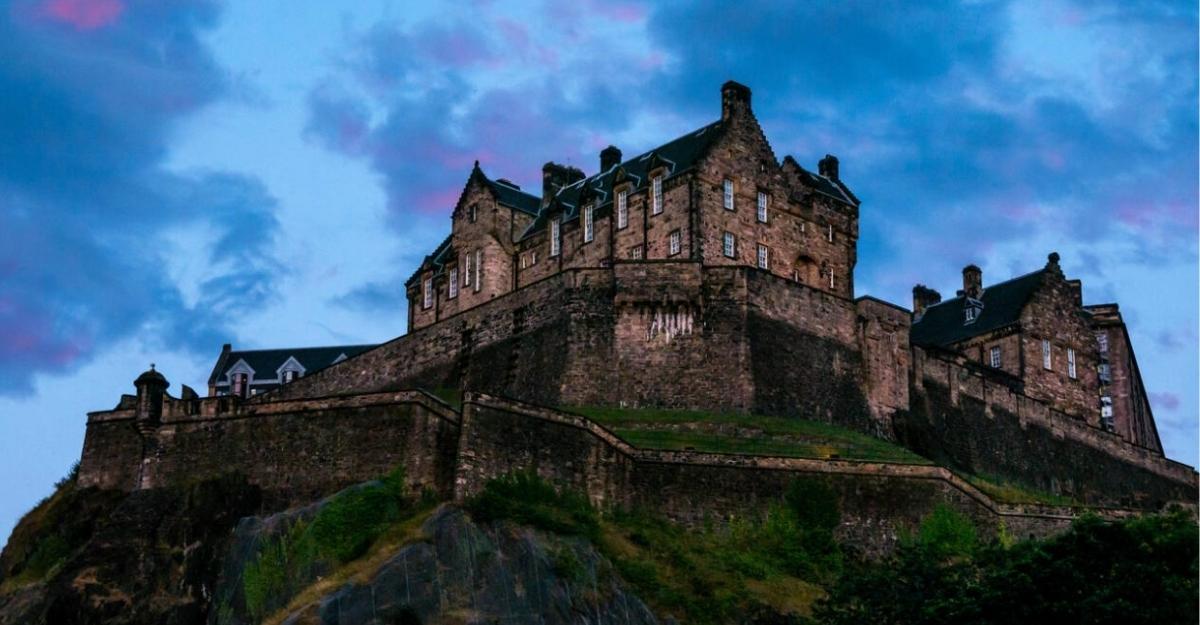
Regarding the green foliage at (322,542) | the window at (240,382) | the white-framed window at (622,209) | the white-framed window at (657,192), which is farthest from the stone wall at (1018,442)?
the window at (240,382)

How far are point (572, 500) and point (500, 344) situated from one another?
52.1 ft

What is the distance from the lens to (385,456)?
193 ft

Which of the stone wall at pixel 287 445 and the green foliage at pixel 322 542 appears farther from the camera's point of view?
the stone wall at pixel 287 445

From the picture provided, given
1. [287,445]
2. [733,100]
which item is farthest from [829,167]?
[287,445]

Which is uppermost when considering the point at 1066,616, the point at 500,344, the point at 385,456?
the point at 500,344

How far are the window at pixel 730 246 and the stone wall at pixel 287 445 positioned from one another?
19.7 metres

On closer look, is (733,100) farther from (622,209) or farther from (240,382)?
(240,382)

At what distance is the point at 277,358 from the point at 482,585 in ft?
173

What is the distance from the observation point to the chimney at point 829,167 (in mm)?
85750

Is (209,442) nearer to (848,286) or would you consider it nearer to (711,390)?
(711,390)

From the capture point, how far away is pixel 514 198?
85375mm

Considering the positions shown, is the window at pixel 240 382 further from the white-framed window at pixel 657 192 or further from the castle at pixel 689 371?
the white-framed window at pixel 657 192

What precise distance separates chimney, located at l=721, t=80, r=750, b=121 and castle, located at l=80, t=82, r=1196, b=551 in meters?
0.18

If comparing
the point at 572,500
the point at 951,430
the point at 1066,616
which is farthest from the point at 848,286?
the point at 1066,616
